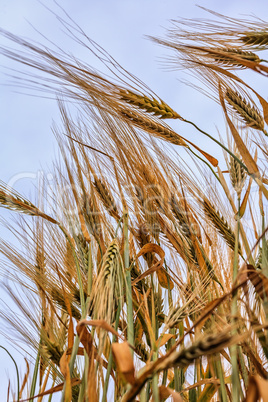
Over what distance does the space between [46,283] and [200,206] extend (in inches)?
14.5

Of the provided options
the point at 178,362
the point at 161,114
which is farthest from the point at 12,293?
the point at 178,362

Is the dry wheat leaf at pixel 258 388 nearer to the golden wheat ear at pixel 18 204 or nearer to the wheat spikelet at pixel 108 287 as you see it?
the wheat spikelet at pixel 108 287

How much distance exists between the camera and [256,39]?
909 mm

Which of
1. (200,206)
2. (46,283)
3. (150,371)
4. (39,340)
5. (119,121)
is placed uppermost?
(119,121)

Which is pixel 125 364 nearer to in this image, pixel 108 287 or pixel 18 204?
pixel 108 287

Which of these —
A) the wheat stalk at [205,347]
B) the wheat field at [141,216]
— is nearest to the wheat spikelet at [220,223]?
the wheat field at [141,216]

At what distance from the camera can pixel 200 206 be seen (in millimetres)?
999

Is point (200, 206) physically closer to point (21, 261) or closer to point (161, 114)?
point (161, 114)

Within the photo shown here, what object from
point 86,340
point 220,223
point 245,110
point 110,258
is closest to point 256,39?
point 245,110

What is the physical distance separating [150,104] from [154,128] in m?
0.05

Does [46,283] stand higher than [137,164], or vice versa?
[137,164]

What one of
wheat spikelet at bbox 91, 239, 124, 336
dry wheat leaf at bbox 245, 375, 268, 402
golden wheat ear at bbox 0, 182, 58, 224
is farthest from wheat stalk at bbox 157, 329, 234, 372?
golden wheat ear at bbox 0, 182, 58, 224

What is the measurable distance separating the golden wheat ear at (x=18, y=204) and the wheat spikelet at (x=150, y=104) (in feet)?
0.94

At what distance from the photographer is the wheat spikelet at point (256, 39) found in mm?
899
